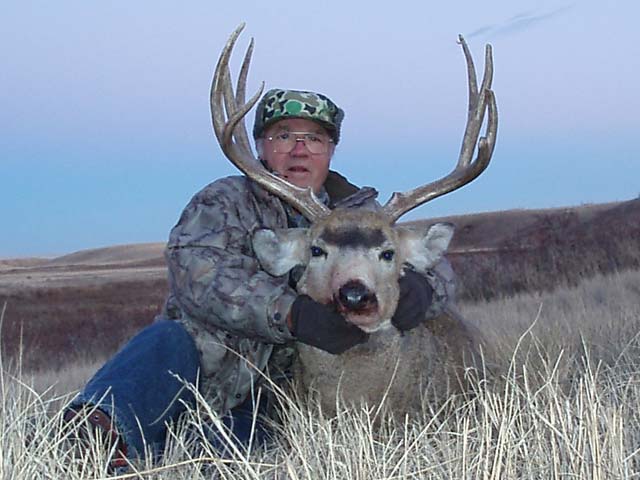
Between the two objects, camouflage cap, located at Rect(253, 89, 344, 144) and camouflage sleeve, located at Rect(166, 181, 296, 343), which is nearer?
camouflage sleeve, located at Rect(166, 181, 296, 343)

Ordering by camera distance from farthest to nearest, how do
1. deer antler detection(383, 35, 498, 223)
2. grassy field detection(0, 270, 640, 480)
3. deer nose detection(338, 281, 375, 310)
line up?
1. deer antler detection(383, 35, 498, 223)
2. deer nose detection(338, 281, 375, 310)
3. grassy field detection(0, 270, 640, 480)

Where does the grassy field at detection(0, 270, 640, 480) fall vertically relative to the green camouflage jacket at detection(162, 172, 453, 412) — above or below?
below

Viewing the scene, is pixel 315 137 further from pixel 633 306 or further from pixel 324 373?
pixel 633 306

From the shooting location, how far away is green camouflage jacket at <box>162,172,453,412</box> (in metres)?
5.14

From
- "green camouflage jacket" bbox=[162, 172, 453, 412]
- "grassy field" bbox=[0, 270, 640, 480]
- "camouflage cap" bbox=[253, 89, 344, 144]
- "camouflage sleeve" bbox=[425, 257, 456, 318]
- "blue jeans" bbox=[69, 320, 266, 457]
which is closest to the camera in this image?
"grassy field" bbox=[0, 270, 640, 480]

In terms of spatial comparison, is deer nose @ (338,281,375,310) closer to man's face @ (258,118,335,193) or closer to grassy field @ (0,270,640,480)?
grassy field @ (0,270,640,480)

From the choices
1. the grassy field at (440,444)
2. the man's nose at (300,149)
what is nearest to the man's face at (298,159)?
the man's nose at (300,149)

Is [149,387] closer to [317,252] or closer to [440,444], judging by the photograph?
[317,252]

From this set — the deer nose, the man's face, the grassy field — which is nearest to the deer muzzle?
the deer nose

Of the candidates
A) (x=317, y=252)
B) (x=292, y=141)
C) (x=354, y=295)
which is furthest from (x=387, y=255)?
(x=292, y=141)

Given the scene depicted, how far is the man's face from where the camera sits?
19.4ft

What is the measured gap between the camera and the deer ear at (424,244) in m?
5.45

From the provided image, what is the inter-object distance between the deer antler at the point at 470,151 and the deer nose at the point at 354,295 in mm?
718

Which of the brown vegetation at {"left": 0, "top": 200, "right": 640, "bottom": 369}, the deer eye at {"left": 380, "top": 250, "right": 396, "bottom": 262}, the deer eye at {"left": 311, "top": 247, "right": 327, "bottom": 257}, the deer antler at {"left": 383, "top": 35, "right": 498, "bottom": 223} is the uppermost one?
the deer antler at {"left": 383, "top": 35, "right": 498, "bottom": 223}
